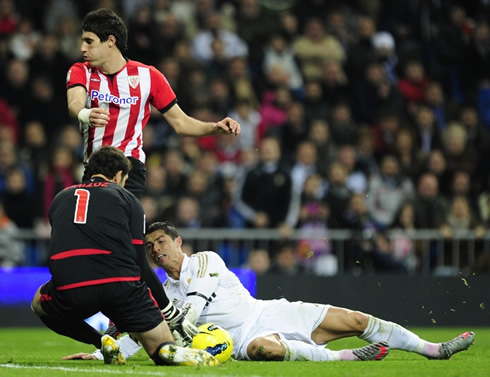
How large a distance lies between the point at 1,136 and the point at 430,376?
8.86 metres

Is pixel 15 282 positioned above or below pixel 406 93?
below

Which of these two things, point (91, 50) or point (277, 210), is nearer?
point (91, 50)

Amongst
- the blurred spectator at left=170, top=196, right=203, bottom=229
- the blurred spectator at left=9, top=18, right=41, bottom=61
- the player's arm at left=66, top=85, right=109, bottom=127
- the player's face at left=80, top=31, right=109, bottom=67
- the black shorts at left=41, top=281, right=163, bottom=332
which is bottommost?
the black shorts at left=41, top=281, right=163, bottom=332

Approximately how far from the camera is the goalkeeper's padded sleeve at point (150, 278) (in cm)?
773

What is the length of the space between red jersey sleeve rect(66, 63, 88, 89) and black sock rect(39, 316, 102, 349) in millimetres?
1814

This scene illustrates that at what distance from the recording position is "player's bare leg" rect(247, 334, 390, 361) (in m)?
8.33

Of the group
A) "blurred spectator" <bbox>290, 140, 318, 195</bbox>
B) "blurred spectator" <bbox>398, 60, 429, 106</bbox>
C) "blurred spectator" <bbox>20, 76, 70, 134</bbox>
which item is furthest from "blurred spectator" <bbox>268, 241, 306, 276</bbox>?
"blurred spectator" <bbox>398, 60, 429, 106</bbox>

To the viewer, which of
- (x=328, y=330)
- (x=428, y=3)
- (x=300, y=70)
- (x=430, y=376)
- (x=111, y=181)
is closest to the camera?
(x=430, y=376)

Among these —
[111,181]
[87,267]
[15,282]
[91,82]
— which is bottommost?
[15,282]

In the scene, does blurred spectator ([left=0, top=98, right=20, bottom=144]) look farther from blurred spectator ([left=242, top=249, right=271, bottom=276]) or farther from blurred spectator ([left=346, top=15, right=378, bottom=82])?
blurred spectator ([left=346, top=15, right=378, bottom=82])

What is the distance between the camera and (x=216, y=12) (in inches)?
685

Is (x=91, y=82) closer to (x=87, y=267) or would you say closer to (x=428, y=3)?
(x=87, y=267)

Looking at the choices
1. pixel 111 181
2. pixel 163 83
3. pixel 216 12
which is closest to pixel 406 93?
pixel 216 12

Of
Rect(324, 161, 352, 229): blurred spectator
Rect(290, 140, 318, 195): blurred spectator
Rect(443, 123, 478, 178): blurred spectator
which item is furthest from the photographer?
Result: Rect(443, 123, 478, 178): blurred spectator
